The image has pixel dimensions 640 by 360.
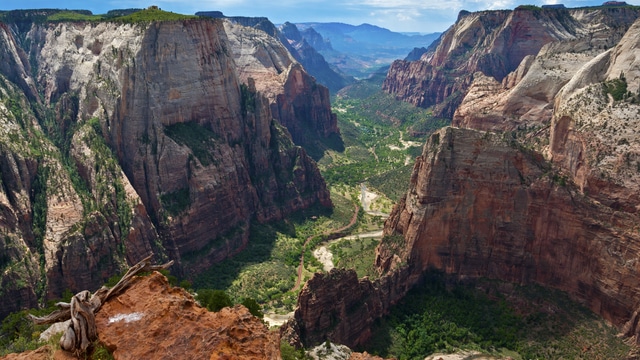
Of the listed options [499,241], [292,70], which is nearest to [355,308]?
[499,241]

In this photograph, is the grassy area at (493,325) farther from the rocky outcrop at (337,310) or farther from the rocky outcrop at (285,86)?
the rocky outcrop at (285,86)

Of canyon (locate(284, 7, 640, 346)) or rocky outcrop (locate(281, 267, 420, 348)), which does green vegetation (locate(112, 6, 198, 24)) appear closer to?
canyon (locate(284, 7, 640, 346))

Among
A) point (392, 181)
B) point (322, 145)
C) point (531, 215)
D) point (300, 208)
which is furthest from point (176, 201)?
point (322, 145)

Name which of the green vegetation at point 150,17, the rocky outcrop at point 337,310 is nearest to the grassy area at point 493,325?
the rocky outcrop at point 337,310

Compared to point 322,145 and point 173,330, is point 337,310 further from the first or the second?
point 322,145

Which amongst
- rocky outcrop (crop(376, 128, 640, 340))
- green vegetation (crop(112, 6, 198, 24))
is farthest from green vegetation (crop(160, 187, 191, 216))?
rocky outcrop (crop(376, 128, 640, 340))

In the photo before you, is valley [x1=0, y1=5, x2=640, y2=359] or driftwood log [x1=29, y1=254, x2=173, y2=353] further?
valley [x1=0, y1=5, x2=640, y2=359]
